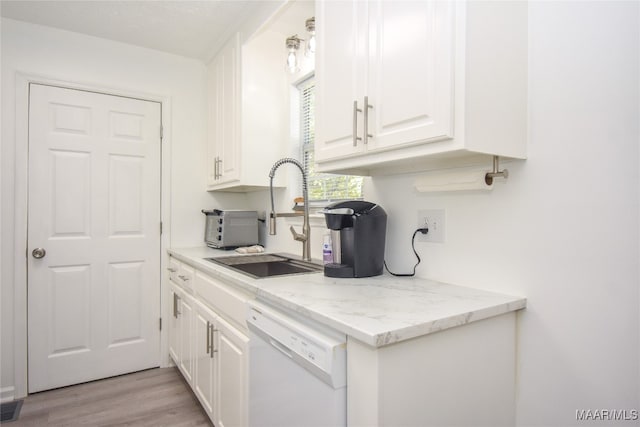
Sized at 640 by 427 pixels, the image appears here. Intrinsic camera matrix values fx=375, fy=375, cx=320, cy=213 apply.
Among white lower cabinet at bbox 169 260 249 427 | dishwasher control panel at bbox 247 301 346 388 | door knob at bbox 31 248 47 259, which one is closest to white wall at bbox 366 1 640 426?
dishwasher control panel at bbox 247 301 346 388

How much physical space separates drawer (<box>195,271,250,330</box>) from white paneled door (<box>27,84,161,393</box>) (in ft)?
2.85

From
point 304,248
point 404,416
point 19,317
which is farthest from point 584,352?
point 19,317

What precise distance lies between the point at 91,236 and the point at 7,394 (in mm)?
1032

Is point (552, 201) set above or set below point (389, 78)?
below

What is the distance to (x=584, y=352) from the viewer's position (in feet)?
3.46

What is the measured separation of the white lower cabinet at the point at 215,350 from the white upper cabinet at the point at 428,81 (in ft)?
2.74

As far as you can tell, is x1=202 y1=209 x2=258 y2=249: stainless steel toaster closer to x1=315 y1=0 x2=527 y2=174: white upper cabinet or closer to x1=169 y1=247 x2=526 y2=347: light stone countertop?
x1=169 y1=247 x2=526 y2=347: light stone countertop

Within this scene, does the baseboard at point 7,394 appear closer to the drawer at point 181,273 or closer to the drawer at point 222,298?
the drawer at point 181,273

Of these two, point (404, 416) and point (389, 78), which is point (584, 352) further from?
point (389, 78)

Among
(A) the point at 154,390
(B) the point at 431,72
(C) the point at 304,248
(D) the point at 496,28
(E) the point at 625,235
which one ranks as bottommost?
(A) the point at 154,390

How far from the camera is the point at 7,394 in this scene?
2.26m

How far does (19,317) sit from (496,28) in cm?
290

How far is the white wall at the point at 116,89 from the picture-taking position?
2.27 metres

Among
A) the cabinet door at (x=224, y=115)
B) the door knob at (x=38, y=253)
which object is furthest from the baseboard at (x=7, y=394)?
the cabinet door at (x=224, y=115)
